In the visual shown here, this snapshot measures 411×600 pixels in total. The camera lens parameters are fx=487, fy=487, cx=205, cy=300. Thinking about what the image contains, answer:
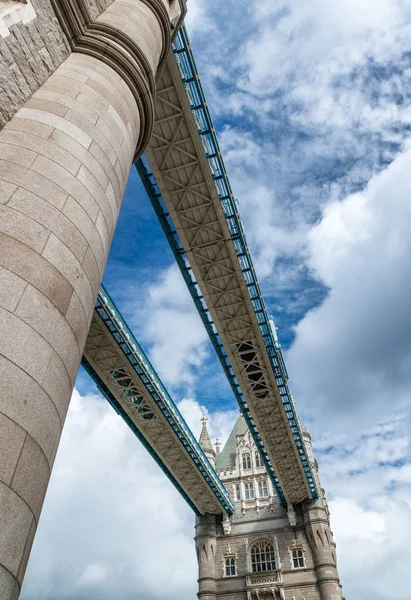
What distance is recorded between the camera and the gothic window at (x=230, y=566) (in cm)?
4791

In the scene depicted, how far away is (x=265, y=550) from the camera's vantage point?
1924 inches

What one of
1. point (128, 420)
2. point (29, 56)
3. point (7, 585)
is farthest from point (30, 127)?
point (128, 420)

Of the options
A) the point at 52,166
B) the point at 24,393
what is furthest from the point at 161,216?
the point at 24,393

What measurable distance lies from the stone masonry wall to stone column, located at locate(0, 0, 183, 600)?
308 millimetres

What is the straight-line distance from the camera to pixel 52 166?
6.84 metres

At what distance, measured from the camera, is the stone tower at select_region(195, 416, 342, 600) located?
4534cm

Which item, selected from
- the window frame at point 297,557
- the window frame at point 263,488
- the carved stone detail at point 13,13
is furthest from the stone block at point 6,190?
the window frame at point 263,488

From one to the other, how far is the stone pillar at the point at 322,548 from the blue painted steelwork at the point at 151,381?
352 inches

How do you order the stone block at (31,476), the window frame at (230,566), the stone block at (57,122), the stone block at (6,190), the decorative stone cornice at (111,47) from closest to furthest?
the stone block at (31,476)
the stone block at (6,190)
the stone block at (57,122)
the decorative stone cornice at (111,47)
the window frame at (230,566)

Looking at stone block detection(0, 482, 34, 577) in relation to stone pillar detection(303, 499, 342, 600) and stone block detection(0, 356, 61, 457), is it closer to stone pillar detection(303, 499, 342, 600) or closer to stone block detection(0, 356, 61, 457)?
stone block detection(0, 356, 61, 457)

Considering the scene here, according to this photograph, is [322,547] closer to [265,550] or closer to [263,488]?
[265,550]

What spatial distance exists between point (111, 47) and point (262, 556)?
50.4 m

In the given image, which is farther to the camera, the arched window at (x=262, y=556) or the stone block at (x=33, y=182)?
the arched window at (x=262, y=556)

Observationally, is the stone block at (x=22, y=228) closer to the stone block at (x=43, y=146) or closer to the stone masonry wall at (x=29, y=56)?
the stone block at (x=43, y=146)
